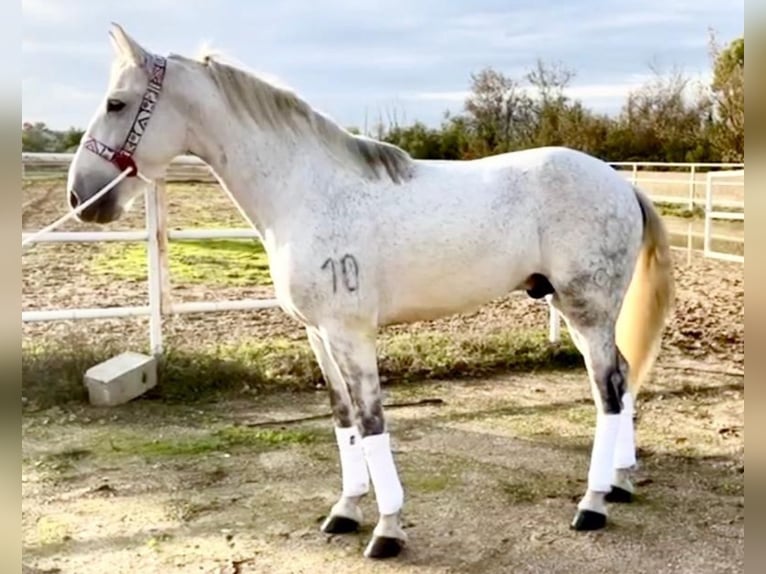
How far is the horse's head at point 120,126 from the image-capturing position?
91.0 inches

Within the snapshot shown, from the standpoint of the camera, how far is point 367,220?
243cm

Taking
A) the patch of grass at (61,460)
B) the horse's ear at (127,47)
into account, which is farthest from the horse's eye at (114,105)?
the patch of grass at (61,460)

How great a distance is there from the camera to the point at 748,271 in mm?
674

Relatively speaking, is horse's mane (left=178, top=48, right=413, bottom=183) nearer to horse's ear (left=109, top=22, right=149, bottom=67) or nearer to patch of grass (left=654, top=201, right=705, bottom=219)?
horse's ear (left=109, top=22, right=149, bottom=67)

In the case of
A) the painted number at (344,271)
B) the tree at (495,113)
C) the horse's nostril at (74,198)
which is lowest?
the painted number at (344,271)

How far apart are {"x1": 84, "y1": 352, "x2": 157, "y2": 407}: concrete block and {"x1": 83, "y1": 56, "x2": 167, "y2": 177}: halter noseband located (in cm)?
191

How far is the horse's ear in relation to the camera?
2.27 meters

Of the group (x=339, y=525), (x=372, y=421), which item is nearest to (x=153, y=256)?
(x=339, y=525)

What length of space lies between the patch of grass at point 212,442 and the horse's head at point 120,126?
A: 4.67 feet

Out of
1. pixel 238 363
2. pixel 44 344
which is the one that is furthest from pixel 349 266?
pixel 44 344

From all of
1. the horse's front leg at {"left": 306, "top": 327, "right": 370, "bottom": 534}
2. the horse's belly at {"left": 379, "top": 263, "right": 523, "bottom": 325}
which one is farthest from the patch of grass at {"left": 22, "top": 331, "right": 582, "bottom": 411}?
the horse's belly at {"left": 379, "top": 263, "right": 523, "bottom": 325}

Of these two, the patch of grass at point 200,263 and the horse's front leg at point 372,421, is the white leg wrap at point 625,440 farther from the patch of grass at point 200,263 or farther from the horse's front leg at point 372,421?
the patch of grass at point 200,263

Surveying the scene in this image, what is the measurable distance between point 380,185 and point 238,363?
2.19 m

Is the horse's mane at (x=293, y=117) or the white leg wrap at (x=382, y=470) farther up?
the horse's mane at (x=293, y=117)
